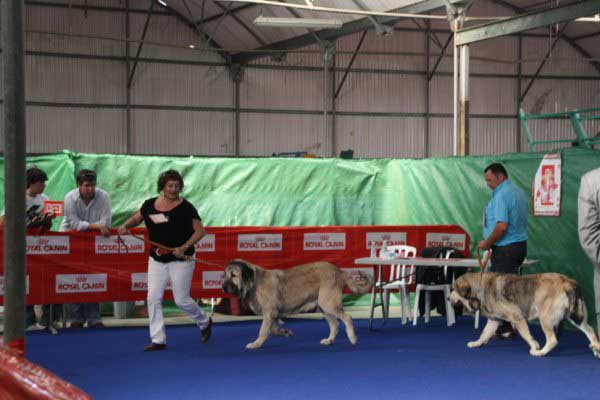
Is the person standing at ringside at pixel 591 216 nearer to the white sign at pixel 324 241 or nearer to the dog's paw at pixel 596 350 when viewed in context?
the dog's paw at pixel 596 350

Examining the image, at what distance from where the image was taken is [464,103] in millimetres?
13312

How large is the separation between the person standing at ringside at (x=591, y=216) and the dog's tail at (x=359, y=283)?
7.31 ft

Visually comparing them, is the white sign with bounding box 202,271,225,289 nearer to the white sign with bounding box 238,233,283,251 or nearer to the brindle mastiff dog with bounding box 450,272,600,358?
the white sign with bounding box 238,233,283,251

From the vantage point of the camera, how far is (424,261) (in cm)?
919

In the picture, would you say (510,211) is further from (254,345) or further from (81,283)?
(81,283)

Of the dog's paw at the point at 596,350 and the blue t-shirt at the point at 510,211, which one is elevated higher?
the blue t-shirt at the point at 510,211

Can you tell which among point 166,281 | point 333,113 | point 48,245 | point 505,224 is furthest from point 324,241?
point 333,113

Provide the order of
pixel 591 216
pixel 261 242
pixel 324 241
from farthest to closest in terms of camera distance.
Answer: pixel 324 241
pixel 261 242
pixel 591 216

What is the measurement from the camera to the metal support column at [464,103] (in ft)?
43.3

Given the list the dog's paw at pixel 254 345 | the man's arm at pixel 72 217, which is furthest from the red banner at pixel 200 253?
the dog's paw at pixel 254 345

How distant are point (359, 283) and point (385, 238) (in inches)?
92.9

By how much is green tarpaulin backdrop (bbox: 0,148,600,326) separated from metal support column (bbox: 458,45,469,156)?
1.29 m

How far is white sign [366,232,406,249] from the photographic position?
1113 centimetres

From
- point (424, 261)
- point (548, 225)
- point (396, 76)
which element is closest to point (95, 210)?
point (424, 261)
